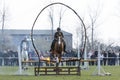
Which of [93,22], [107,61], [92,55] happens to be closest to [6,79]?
[92,55]

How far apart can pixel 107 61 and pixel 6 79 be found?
2692 cm

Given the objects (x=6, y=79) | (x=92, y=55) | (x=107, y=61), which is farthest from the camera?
(x=107, y=61)

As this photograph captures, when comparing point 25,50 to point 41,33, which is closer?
point 25,50

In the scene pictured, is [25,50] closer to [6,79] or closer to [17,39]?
[6,79]

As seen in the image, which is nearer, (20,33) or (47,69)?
(47,69)

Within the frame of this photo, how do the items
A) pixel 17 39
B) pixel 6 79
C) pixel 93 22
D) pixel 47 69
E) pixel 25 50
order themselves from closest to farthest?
1. pixel 6 79
2. pixel 47 69
3. pixel 25 50
4. pixel 93 22
5. pixel 17 39

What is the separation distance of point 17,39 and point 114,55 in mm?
98201

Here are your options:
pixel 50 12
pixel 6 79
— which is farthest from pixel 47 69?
pixel 50 12

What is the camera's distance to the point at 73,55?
46.9 m

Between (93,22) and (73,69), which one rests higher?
(93,22)

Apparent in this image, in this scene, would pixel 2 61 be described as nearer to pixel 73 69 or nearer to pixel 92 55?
pixel 92 55

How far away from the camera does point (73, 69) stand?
86.4ft

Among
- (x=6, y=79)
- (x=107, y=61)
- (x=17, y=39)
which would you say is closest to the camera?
(x=6, y=79)

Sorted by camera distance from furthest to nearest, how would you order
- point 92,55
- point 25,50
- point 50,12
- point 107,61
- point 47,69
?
1. point 50,12
2. point 107,61
3. point 92,55
4. point 25,50
5. point 47,69
